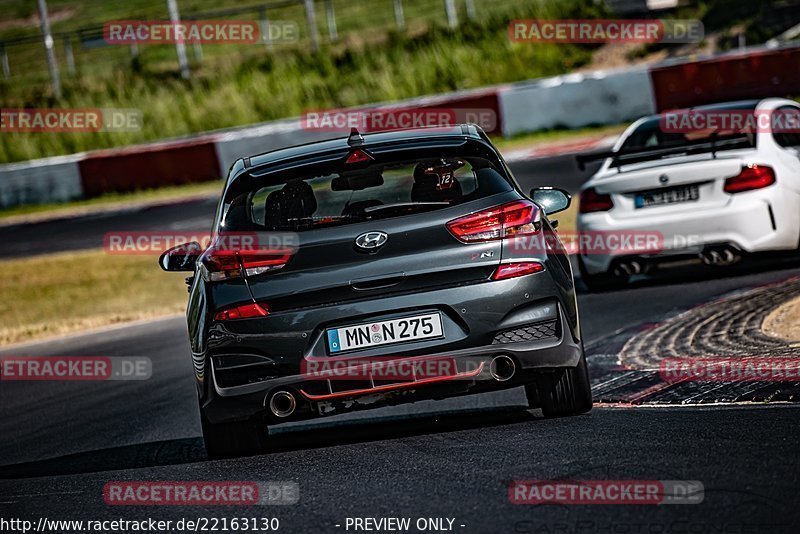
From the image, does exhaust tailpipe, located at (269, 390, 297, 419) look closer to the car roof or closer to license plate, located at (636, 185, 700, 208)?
the car roof

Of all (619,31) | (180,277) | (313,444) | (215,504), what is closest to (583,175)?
(180,277)

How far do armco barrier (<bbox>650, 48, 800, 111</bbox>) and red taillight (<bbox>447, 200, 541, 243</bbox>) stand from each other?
19.3 metres

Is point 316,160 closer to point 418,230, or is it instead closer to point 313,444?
point 418,230

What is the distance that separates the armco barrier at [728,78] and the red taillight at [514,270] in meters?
19.4

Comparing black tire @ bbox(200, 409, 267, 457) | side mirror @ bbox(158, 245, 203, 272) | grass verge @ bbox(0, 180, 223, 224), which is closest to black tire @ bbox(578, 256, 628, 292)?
side mirror @ bbox(158, 245, 203, 272)

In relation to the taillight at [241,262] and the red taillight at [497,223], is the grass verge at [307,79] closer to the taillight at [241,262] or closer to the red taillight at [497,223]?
the red taillight at [497,223]

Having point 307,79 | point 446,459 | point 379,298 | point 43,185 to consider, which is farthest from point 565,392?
point 307,79

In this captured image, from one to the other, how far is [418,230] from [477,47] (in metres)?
31.3

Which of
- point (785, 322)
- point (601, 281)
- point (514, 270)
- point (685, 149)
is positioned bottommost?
point (601, 281)

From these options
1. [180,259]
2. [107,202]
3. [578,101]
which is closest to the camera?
[180,259]

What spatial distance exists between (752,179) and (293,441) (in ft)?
18.0

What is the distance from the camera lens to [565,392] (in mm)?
6812

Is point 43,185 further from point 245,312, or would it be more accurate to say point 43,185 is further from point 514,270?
point 514,270

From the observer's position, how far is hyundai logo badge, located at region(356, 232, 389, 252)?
6.29m
